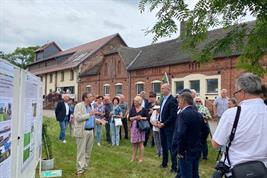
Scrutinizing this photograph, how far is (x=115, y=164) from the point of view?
10016mm

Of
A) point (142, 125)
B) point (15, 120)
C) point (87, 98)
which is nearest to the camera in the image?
point (15, 120)

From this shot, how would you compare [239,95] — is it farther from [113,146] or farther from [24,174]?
[113,146]

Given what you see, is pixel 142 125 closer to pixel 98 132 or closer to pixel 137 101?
pixel 137 101

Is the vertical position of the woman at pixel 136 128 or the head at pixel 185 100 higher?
the head at pixel 185 100

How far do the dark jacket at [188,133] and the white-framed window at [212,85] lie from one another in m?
24.8

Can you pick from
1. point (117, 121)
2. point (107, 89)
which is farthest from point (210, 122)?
point (107, 89)

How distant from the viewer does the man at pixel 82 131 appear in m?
8.39

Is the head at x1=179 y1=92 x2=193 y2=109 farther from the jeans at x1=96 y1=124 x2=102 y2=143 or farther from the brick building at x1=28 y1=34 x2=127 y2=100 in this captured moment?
the brick building at x1=28 y1=34 x2=127 y2=100

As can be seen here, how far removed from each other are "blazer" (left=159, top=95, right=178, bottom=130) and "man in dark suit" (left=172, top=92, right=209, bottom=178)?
8.50 feet


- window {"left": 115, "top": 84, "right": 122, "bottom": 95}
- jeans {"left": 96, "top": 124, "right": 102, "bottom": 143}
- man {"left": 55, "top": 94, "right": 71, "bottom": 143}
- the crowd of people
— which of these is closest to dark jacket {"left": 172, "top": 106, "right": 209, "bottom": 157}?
the crowd of people

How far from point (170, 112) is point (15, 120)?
5372mm

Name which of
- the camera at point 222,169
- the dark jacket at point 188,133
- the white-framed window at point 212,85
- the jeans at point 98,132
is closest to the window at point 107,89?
the white-framed window at point 212,85

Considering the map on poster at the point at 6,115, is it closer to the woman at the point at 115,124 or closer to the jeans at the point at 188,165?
the jeans at the point at 188,165

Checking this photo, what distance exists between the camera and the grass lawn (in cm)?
893
